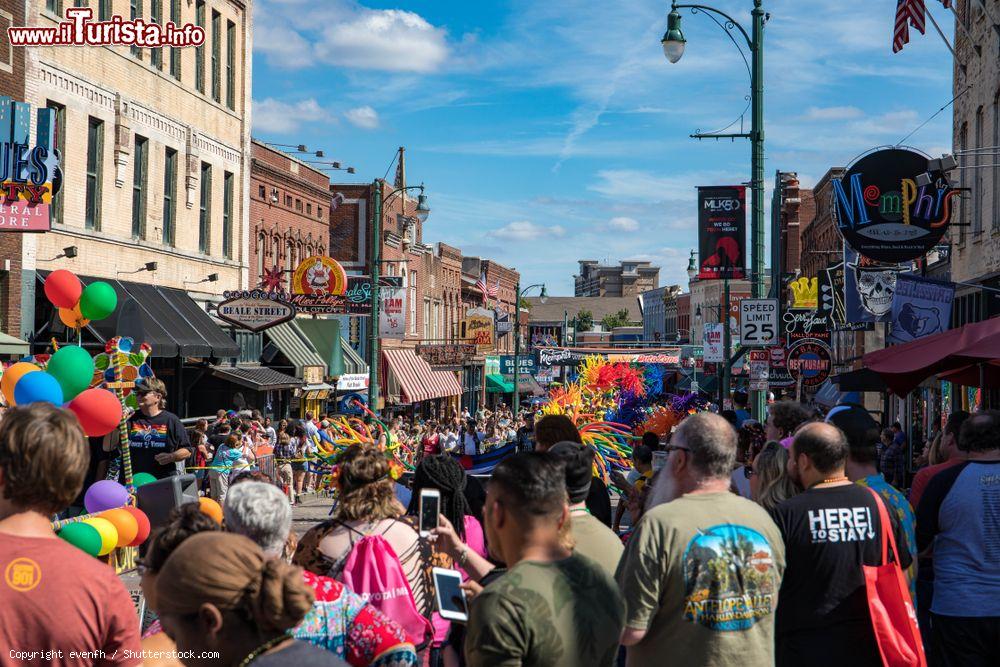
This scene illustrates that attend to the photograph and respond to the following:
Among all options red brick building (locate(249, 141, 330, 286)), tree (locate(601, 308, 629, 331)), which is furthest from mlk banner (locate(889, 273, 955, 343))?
tree (locate(601, 308, 629, 331))

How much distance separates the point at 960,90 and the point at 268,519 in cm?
2163

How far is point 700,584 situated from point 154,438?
7.40 metres

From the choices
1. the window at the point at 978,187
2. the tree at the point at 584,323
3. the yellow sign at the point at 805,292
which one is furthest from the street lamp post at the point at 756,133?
the tree at the point at 584,323

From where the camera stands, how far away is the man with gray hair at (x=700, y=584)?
4125mm

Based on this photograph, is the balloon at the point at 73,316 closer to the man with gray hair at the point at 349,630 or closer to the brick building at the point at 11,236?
the man with gray hair at the point at 349,630

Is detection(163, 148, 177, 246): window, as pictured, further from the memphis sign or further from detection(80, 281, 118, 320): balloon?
detection(80, 281, 118, 320): balloon

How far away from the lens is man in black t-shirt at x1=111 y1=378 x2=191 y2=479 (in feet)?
34.1

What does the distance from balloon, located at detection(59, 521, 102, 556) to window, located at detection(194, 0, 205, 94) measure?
72.9 feet

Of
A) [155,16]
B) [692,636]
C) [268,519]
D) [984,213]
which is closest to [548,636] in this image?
[692,636]

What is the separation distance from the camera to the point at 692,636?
4164mm

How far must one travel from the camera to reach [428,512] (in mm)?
4430

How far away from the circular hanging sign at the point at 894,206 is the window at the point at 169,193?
16.0 metres

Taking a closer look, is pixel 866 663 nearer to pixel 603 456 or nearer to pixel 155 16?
pixel 603 456

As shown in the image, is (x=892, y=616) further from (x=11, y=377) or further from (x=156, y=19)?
(x=156, y=19)
